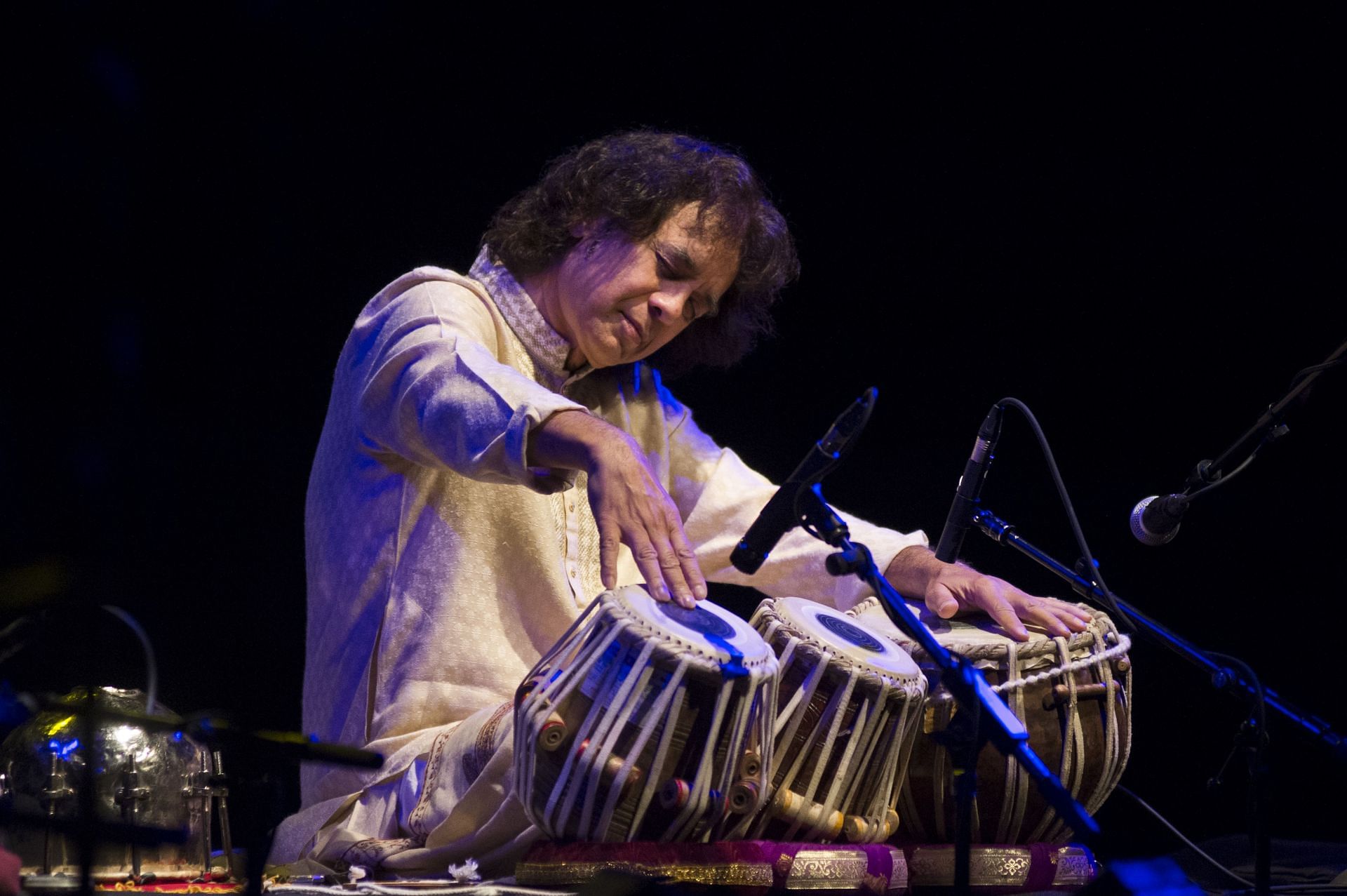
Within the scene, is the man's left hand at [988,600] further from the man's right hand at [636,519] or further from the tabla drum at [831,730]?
the man's right hand at [636,519]

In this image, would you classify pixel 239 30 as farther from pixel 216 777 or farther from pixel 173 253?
pixel 216 777

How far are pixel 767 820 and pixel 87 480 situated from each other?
216 centimetres

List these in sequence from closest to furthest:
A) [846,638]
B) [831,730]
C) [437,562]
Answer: [831,730]
[846,638]
[437,562]

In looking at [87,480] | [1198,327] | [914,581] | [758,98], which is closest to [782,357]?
[758,98]

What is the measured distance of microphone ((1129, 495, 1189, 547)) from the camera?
2604 mm

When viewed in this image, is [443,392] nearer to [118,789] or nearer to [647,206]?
[647,206]

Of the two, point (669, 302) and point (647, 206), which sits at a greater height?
point (647, 206)

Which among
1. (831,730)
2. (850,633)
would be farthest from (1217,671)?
(831,730)

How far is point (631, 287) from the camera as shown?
2840mm

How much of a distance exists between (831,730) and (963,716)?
44 centimetres

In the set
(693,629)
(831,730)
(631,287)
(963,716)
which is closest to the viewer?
(963,716)

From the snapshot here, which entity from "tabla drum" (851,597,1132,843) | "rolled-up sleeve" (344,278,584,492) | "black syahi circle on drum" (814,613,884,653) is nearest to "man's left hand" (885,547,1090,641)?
"tabla drum" (851,597,1132,843)

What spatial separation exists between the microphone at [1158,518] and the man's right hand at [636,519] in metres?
1.22

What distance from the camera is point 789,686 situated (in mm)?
2199
